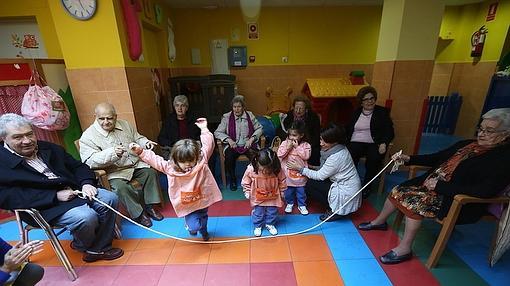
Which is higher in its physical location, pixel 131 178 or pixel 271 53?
pixel 271 53

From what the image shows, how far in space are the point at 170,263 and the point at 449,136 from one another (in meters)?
5.19

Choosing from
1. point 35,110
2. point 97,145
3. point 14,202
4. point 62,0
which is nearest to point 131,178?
point 97,145

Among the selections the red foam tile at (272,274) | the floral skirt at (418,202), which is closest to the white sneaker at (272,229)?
the red foam tile at (272,274)

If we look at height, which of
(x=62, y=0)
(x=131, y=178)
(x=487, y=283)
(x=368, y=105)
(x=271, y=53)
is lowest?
(x=487, y=283)

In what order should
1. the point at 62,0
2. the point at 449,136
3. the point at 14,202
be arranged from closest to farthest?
the point at 14,202
the point at 62,0
the point at 449,136

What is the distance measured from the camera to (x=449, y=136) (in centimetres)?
460

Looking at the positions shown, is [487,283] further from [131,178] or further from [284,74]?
[284,74]

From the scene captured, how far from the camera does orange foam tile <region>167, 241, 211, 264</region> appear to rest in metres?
1.86

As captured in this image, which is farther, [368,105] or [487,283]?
[368,105]

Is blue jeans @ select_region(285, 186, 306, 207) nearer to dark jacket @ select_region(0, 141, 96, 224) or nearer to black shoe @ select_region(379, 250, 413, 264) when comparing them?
black shoe @ select_region(379, 250, 413, 264)

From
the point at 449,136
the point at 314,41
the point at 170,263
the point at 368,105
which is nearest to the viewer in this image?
the point at 170,263

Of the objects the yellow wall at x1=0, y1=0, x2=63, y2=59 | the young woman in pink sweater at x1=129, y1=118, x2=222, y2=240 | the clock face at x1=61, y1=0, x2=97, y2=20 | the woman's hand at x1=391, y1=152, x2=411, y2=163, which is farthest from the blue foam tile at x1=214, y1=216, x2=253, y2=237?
the yellow wall at x1=0, y1=0, x2=63, y2=59

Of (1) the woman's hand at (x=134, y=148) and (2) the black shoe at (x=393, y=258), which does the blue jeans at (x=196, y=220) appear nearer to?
(1) the woman's hand at (x=134, y=148)

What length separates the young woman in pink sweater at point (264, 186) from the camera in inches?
76.3
